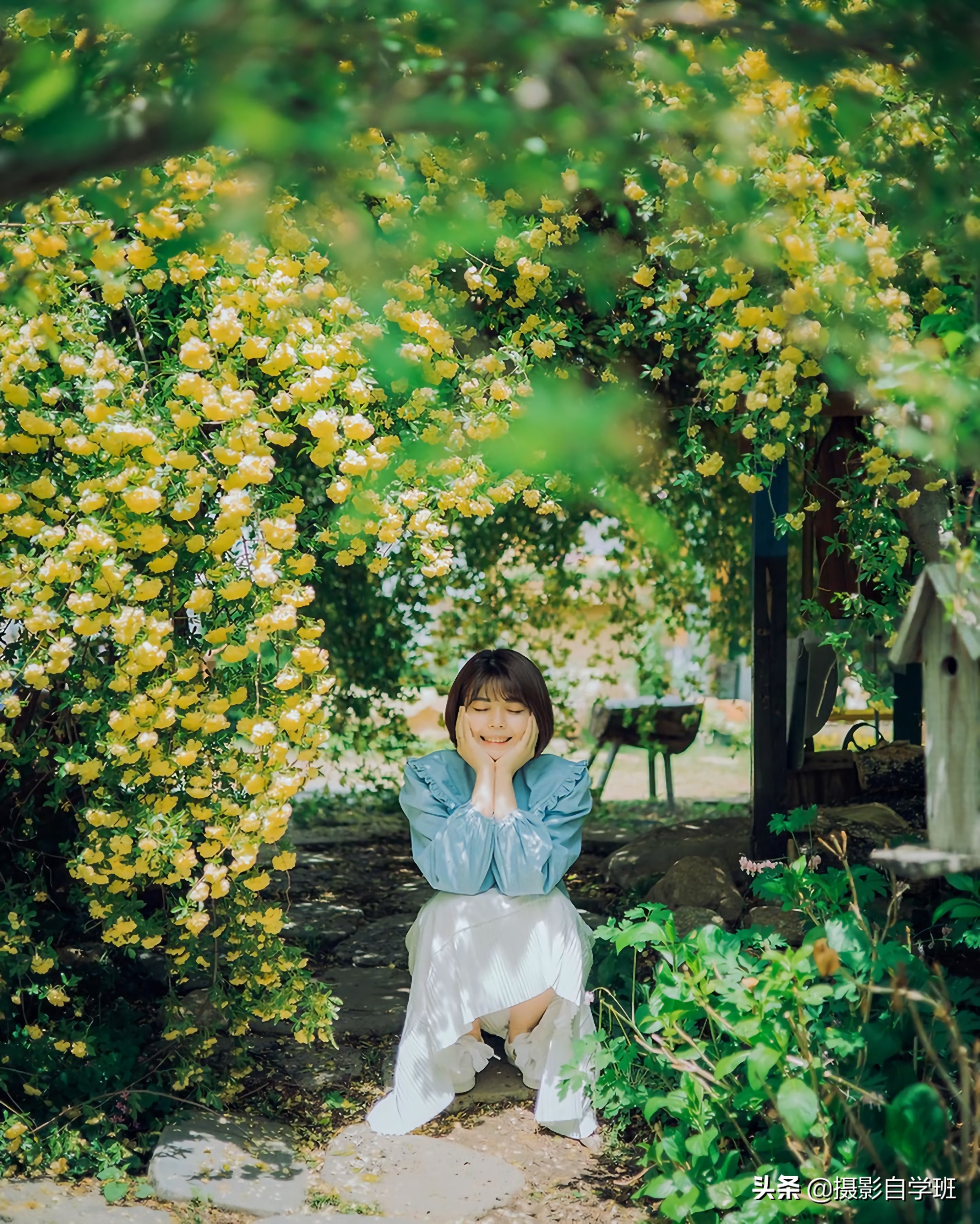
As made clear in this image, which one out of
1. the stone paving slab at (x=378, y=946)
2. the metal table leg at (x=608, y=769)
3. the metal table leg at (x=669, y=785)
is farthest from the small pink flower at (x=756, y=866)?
the metal table leg at (x=669, y=785)

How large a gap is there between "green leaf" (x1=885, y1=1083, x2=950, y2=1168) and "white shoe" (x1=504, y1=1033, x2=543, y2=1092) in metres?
1.46

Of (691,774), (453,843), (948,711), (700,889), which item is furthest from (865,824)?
(691,774)

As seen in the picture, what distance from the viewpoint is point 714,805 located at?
25.7 ft

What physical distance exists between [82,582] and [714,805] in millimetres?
5902

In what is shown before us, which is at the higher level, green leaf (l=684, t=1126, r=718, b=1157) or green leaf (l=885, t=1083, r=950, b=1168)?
green leaf (l=885, t=1083, r=950, b=1168)

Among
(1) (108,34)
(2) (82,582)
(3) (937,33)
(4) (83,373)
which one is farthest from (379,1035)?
(3) (937,33)

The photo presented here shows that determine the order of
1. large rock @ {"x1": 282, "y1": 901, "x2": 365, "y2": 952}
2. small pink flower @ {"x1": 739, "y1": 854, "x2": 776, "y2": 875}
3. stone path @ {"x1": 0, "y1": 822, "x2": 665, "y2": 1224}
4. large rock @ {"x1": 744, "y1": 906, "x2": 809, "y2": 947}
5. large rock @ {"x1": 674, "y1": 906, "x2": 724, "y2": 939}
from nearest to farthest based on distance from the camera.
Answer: stone path @ {"x1": 0, "y1": 822, "x2": 665, "y2": 1224} → small pink flower @ {"x1": 739, "y1": 854, "x2": 776, "y2": 875} → large rock @ {"x1": 744, "y1": 906, "x2": 809, "y2": 947} → large rock @ {"x1": 674, "y1": 906, "x2": 724, "y2": 939} → large rock @ {"x1": 282, "y1": 901, "x2": 365, "y2": 952}

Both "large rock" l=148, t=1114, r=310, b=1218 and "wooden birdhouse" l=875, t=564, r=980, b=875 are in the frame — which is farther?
"large rock" l=148, t=1114, r=310, b=1218

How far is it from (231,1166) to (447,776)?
3.89 feet

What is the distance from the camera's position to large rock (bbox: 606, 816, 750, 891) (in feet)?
17.1

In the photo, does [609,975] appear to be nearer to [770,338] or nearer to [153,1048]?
[153,1048]

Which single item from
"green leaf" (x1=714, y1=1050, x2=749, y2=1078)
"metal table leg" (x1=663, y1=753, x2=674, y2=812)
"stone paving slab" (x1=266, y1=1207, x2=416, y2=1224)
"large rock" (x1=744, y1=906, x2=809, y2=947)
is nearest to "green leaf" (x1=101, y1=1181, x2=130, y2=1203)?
"stone paving slab" (x1=266, y1=1207, x2=416, y2=1224)

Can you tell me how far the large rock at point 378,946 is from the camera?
4660 millimetres

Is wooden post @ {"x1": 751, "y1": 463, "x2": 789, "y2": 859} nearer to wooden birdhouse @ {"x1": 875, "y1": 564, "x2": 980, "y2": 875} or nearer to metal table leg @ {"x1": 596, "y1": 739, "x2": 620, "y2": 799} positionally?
metal table leg @ {"x1": 596, "y1": 739, "x2": 620, "y2": 799}
